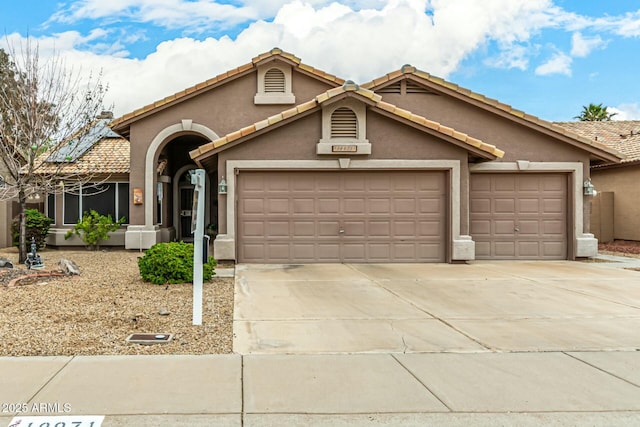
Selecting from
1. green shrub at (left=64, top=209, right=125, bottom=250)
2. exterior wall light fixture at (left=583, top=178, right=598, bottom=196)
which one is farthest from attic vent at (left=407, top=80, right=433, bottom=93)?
green shrub at (left=64, top=209, right=125, bottom=250)

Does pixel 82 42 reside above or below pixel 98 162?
above

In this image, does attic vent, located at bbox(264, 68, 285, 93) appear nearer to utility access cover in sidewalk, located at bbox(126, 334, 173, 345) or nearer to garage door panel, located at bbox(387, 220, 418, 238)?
garage door panel, located at bbox(387, 220, 418, 238)

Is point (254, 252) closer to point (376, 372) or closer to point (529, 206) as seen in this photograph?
point (529, 206)

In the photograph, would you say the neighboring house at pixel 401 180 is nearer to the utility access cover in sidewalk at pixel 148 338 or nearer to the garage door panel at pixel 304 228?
the garage door panel at pixel 304 228

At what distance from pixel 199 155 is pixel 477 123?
8.35 metres

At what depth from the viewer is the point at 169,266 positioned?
9.74 meters

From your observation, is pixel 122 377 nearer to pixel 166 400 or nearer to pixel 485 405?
pixel 166 400

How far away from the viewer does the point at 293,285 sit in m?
10.0

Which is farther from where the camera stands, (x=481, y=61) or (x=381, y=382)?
(x=481, y=61)

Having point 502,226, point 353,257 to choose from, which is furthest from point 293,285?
point 502,226

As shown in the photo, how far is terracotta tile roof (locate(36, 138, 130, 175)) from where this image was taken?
16.7 m

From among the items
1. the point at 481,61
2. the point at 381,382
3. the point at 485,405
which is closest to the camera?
the point at 485,405

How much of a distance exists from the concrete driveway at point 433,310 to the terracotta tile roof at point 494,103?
385 cm

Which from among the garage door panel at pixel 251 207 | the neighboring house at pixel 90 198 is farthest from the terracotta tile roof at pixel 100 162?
the garage door panel at pixel 251 207
